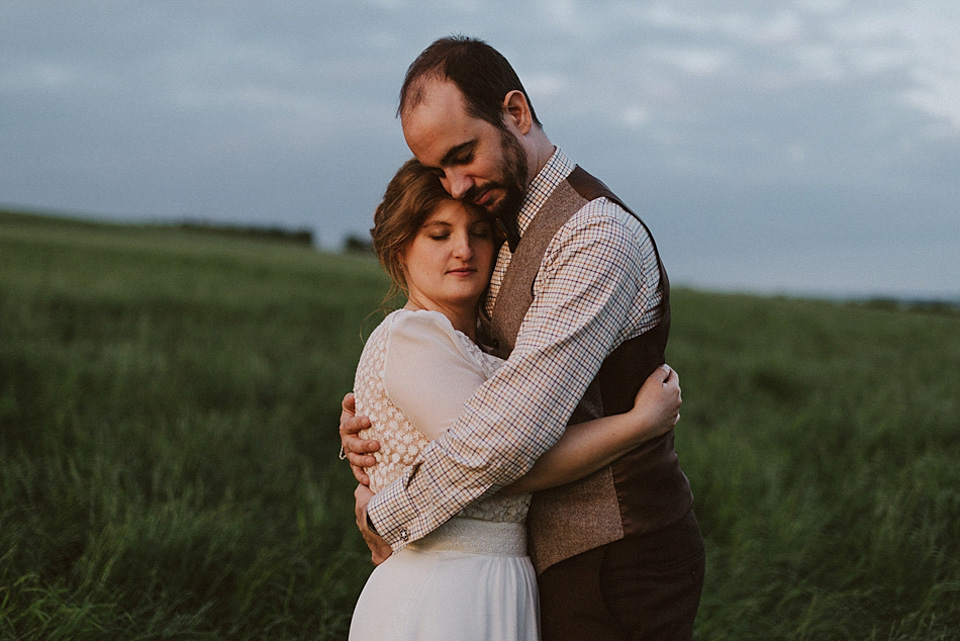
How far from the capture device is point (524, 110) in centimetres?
209

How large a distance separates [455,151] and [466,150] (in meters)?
0.03

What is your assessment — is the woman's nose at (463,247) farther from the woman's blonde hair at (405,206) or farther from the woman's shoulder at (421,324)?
the woman's shoulder at (421,324)

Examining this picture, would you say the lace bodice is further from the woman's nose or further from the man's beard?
the man's beard

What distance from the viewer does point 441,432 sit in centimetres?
180

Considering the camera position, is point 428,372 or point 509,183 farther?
point 509,183

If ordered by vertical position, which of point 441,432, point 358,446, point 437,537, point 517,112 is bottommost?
point 437,537

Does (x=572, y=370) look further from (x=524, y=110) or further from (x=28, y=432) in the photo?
(x=28, y=432)

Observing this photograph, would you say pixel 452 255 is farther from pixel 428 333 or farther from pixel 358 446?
pixel 358 446

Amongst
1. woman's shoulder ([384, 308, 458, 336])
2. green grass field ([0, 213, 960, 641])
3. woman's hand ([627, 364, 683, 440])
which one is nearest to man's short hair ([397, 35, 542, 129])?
woman's shoulder ([384, 308, 458, 336])

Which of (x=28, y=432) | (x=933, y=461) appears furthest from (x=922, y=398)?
(x=28, y=432)

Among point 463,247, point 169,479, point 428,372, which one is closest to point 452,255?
point 463,247

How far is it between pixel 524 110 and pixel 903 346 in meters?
11.5

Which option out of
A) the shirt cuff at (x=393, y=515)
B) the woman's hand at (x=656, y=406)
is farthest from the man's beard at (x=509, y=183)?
the shirt cuff at (x=393, y=515)

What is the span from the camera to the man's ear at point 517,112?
2.06 m
